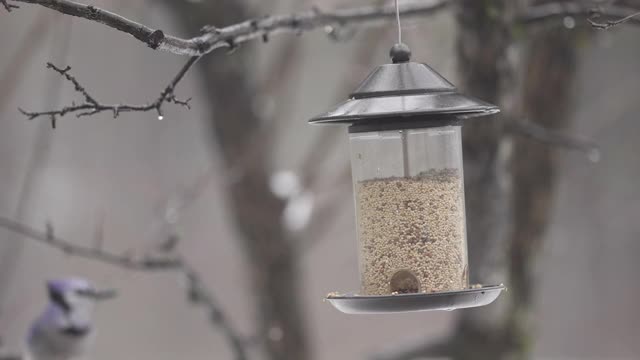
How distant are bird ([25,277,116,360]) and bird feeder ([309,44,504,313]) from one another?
3312mm

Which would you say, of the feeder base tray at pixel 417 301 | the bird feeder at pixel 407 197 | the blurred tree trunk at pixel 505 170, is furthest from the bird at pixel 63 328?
the feeder base tray at pixel 417 301

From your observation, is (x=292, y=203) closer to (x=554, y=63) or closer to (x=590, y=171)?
(x=554, y=63)

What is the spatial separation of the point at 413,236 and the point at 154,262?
60.7 inches

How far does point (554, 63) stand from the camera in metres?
5.47

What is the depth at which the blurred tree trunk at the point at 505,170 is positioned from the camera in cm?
413

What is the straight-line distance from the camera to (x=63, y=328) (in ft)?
19.5

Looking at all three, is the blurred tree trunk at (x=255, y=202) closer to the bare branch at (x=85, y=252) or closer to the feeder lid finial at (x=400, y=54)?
the bare branch at (x=85, y=252)

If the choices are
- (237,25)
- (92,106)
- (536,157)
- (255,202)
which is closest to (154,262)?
(237,25)

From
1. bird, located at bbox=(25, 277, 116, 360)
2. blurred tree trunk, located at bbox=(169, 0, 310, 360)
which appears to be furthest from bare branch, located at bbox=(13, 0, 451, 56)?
bird, located at bbox=(25, 277, 116, 360)

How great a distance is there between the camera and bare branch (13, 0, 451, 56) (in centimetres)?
223

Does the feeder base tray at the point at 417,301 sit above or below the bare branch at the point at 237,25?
below

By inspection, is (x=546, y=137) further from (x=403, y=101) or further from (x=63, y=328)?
(x=63, y=328)

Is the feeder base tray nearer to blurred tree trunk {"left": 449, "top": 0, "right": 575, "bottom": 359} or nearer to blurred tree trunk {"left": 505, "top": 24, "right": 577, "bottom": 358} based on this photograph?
blurred tree trunk {"left": 449, "top": 0, "right": 575, "bottom": 359}

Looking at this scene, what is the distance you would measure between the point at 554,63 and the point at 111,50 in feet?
20.5
